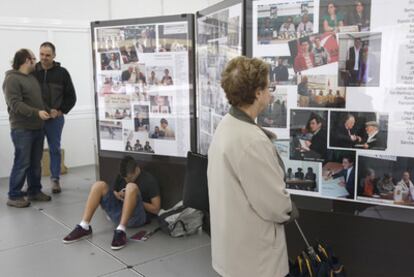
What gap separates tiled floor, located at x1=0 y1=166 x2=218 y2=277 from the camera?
3178 mm

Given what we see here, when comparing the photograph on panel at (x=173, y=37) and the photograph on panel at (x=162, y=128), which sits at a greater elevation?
the photograph on panel at (x=173, y=37)

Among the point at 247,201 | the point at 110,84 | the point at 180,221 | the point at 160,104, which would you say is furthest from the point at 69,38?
the point at 247,201

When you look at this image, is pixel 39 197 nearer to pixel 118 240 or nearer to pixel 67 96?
pixel 67 96

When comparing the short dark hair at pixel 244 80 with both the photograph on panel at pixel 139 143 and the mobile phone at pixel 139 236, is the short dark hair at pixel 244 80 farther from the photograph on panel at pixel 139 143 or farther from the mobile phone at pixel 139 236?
the photograph on panel at pixel 139 143

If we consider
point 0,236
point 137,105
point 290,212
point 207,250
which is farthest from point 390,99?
point 0,236

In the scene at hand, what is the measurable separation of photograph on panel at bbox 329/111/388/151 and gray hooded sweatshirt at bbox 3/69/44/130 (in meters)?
3.19

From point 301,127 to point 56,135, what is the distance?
135 inches

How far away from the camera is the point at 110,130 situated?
446cm

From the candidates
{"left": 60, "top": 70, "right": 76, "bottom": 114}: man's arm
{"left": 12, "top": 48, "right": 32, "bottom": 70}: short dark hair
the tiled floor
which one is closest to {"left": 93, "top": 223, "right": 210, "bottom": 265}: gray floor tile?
the tiled floor

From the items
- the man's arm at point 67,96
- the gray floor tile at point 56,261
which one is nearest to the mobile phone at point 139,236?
the gray floor tile at point 56,261

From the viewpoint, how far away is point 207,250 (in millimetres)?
3510

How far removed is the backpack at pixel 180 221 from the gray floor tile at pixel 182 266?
1.15 ft

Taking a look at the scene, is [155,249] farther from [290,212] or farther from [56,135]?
[56,135]

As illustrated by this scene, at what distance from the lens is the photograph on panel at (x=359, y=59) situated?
246 cm
